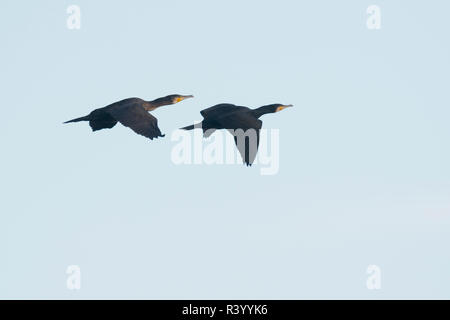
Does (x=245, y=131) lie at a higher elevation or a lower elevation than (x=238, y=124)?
lower

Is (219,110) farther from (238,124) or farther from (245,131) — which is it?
(245,131)

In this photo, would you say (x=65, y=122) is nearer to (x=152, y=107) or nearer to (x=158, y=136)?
(x=152, y=107)

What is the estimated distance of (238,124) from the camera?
77.7ft

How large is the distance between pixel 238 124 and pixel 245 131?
1.38 ft

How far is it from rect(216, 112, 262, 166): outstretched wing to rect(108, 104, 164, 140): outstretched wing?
6.83 ft

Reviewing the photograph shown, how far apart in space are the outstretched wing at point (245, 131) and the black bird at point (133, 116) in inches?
80.3

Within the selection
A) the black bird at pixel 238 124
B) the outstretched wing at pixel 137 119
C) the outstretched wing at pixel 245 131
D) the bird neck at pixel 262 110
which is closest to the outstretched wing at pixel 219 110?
the black bird at pixel 238 124

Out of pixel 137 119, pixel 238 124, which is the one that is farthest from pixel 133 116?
pixel 238 124

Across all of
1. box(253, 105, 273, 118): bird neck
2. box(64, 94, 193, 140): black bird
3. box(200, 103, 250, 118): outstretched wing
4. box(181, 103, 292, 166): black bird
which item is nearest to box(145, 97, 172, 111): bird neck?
box(64, 94, 193, 140): black bird

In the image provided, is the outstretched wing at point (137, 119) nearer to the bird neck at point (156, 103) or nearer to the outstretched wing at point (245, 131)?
the bird neck at point (156, 103)
